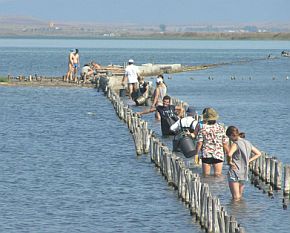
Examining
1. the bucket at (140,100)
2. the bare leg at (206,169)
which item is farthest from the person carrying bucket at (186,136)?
the bucket at (140,100)

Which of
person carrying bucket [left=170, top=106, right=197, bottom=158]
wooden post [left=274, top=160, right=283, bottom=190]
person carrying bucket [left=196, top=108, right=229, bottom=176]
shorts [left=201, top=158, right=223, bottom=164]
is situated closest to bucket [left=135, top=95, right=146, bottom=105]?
person carrying bucket [left=170, top=106, right=197, bottom=158]

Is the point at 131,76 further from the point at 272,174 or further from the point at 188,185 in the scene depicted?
the point at 188,185

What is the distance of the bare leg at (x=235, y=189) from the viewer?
23517 millimetres

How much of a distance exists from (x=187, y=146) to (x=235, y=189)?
5503mm

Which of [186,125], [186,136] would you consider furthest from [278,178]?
Answer: [186,125]

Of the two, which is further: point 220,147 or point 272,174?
point 272,174

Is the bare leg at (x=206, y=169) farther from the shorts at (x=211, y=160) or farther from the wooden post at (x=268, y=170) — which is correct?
the wooden post at (x=268, y=170)

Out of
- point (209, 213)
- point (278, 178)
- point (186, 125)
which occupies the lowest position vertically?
point (278, 178)

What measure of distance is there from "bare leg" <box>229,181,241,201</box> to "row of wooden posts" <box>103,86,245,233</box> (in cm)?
83

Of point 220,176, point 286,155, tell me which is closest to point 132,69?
point 286,155

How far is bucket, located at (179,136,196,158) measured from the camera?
2902 centimetres

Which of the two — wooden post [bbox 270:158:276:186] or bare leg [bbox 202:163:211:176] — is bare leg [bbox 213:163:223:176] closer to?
bare leg [bbox 202:163:211:176]

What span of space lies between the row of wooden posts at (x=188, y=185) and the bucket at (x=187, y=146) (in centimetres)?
61

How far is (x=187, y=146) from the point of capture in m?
29.2
